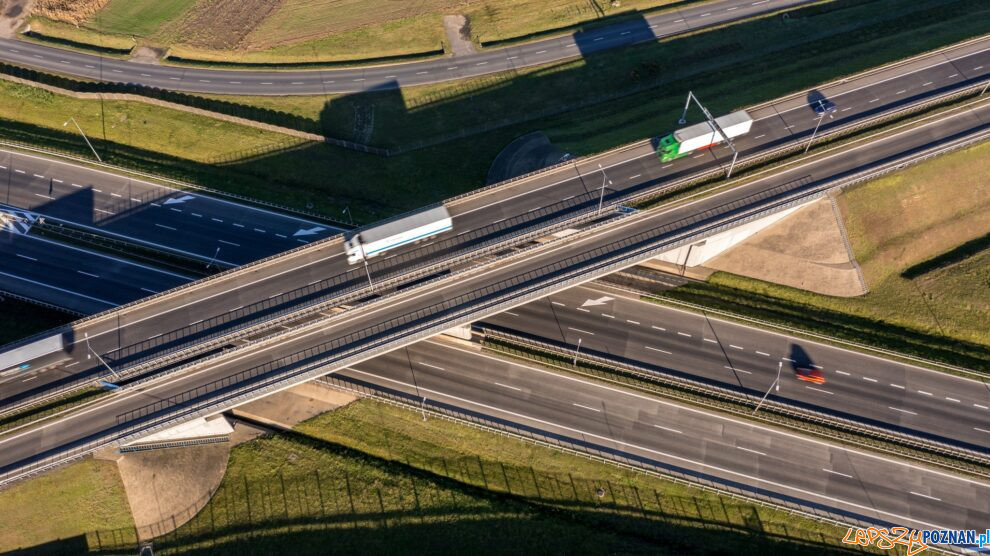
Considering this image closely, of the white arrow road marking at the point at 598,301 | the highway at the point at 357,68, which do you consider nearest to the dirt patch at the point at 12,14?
the highway at the point at 357,68

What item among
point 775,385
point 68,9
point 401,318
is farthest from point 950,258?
point 68,9

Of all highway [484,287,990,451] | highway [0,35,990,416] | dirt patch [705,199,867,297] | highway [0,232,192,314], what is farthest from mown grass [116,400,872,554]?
dirt patch [705,199,867,297]

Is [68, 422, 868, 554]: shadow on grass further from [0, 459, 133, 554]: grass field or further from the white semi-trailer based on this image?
the white semi-trailer

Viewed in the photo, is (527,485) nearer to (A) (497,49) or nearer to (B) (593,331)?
(B) (593,331)

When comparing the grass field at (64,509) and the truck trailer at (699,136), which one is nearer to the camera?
the grass field at (64,509)

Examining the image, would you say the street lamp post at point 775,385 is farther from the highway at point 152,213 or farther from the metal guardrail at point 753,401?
the highway at point 152,213

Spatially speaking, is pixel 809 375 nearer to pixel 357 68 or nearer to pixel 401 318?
pixel 401 318

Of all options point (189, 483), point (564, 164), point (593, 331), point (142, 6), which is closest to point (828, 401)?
point (593, 331)
